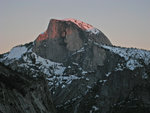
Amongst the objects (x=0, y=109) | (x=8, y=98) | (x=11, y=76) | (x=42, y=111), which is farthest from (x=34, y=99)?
(x=0, y=109)

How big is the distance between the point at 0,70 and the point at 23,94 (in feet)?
25.8

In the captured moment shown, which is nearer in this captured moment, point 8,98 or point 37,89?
point 8,98

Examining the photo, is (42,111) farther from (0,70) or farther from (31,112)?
(0,70)

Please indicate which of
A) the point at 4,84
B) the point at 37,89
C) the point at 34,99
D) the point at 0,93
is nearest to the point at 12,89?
the point at 4,84

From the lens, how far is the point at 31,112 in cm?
7050

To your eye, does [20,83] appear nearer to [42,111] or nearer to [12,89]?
[12,89]

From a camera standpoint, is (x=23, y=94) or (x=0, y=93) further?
(x=23, y=94)

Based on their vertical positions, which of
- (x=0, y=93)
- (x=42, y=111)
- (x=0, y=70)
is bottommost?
(x=42, y=111)

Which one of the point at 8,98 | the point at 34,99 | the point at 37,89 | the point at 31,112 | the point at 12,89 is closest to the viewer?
the point at 8,98

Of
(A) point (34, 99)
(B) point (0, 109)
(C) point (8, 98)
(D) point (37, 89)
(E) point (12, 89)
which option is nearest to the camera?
(B) point (0, 109)

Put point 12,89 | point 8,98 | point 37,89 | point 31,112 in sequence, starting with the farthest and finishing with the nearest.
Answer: point 37,89
point 31,112
point 12,89
point 8,98

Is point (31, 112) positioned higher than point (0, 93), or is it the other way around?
point (0, 93)

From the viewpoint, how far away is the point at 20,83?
71.8 m

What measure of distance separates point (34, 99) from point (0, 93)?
1863 centimetres
